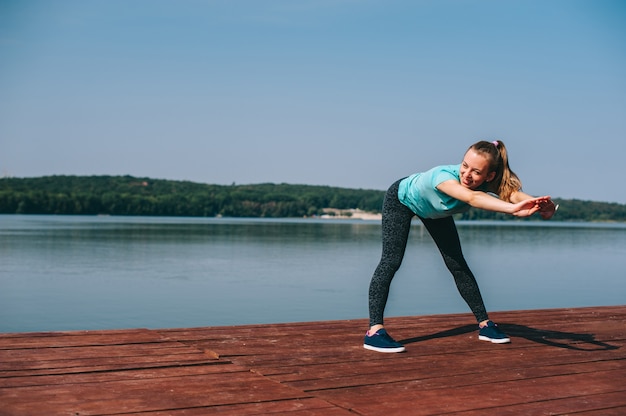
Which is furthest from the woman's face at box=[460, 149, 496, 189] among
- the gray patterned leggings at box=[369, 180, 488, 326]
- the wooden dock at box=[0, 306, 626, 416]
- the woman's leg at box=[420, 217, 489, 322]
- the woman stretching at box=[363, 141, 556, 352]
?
the wooden dock at box=[0, 306, 626, 416]

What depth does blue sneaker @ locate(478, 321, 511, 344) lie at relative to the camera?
501 cm

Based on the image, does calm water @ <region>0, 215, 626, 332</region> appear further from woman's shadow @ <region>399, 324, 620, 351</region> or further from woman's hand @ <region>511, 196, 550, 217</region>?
woman's hand @ <region>511, 196, 550, 217</region>

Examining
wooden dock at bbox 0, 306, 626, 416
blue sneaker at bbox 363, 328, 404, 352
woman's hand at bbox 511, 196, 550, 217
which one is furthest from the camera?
blue sneaker at bbox 363, 328, 404, 352

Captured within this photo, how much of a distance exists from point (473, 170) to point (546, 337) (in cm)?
164

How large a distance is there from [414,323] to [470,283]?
2.61 feet

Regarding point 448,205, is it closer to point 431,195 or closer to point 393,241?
point 431,195

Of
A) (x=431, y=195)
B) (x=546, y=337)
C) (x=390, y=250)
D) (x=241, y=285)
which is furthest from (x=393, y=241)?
(x=241, y=285)

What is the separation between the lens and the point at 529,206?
386 cm

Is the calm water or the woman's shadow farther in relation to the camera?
the calm water

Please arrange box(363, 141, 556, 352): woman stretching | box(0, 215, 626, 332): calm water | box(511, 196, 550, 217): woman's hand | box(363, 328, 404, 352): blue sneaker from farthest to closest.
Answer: box(0, 215, 626, 332): calm water, box(363, 328, 404, 352): blue sneaker, box(363, 141, 556, 352): woman stretching, box(511, 196, 550, 217): woman's hand

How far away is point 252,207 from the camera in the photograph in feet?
327

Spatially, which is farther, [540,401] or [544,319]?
[544,319]

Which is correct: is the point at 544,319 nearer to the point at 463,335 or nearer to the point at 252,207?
the point at 463,335

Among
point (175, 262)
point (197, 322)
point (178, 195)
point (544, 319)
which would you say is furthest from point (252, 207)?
point (544, 319)
